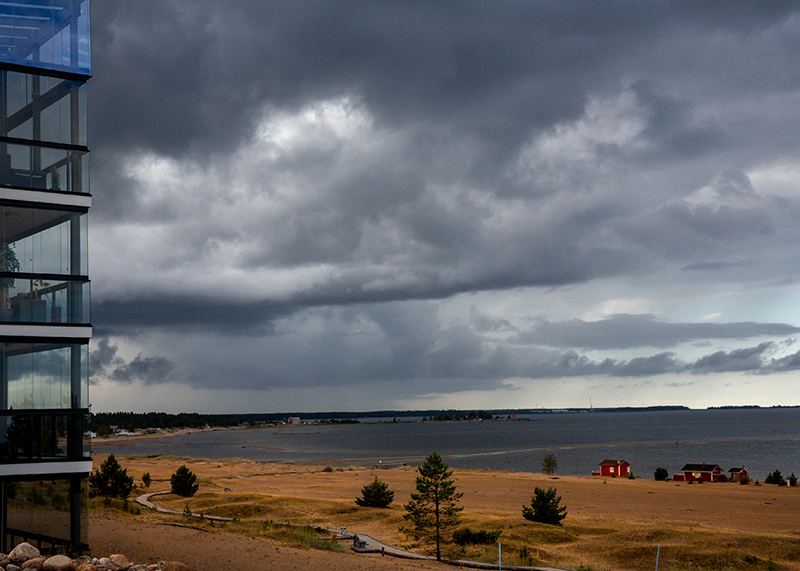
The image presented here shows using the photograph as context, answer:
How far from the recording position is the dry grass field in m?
28.8

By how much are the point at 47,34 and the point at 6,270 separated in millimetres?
8267

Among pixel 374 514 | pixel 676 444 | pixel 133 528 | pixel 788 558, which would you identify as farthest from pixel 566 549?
pixel 676 444

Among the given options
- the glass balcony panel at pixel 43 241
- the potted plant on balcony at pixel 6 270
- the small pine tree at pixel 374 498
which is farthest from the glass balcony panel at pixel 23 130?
the small pine tree at pixel 374 498

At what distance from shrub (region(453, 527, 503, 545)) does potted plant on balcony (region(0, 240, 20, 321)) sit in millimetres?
22235

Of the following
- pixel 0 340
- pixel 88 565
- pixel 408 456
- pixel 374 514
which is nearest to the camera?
pixel 88 565

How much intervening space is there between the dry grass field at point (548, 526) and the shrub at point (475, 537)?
559 mm

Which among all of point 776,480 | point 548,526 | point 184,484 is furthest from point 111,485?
point 776,480

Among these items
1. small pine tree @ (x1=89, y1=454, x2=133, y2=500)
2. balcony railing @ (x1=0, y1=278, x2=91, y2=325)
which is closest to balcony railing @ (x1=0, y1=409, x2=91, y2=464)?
balcony railing @ (x1=0, y1=278, x2=91, y2=325)

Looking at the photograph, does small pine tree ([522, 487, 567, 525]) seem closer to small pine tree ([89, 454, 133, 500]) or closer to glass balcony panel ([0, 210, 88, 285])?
small pine tree ([89, 454, 133, 500])

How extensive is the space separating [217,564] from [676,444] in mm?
185791

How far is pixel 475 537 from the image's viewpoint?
1337 inches

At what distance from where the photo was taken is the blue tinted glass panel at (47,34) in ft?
77.0

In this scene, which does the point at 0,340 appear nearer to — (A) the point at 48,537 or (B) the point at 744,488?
(A) the point at 48,537

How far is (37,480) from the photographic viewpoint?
71.2 feet
